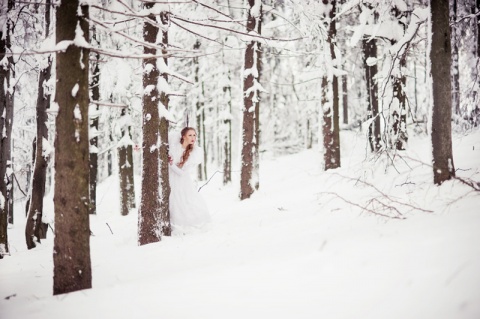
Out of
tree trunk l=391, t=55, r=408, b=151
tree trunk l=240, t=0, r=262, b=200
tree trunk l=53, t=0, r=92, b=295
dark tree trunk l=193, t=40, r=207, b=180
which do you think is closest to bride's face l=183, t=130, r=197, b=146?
tree trunk l=53, t=0, r=92, b=295

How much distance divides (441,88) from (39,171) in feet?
30.0

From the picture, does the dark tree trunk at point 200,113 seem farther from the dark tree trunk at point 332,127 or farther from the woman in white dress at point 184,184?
the woman in white dress at point 184,184

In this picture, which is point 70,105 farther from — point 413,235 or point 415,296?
point 413,235

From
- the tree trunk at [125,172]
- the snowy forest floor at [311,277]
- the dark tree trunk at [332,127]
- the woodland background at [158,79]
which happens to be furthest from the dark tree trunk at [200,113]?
the snowy forest floor at [311,277]

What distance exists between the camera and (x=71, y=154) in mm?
2941

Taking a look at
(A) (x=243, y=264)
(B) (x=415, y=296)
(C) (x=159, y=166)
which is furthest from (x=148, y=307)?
(C) (x=159, y=166)

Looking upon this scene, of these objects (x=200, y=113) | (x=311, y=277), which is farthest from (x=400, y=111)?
(x=200, y=113)

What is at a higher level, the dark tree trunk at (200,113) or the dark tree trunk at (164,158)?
the dark tree trunk at (200,113)

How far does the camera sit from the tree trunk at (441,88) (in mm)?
4215

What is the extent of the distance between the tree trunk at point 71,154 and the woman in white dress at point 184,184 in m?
3.22

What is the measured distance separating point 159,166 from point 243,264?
2974mm

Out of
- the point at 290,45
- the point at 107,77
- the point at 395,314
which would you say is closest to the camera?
the point at 395,314

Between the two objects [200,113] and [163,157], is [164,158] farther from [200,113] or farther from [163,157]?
[200,113]

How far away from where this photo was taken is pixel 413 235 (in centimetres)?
274
